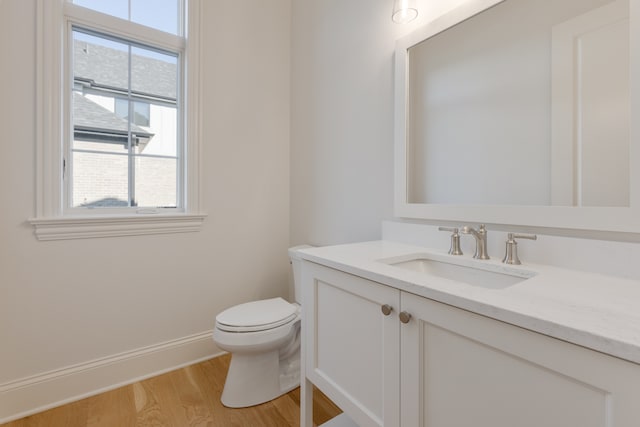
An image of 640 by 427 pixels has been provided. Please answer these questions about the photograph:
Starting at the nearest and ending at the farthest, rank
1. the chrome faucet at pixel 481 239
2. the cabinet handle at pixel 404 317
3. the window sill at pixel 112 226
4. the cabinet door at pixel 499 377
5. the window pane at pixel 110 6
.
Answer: the cabinet door at pixel 499 377 < the cabinet handle at pixel 404 317 < the chrome faucet at pixel 481 239 < the window sill at pixel 112 226 < the window pane at pixel 110 6

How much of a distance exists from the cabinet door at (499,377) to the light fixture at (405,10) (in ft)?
4.16

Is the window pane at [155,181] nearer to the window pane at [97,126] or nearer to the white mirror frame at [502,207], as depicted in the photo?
the window pane at [97,126]

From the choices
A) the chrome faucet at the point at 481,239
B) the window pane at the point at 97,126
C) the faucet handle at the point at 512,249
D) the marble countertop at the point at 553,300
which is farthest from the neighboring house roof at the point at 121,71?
the faucet handle at the point at 512,249

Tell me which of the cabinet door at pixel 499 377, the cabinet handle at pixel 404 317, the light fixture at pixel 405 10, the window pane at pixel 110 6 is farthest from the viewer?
the window pane at pixel 110 6

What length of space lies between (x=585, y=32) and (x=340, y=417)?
166 cm

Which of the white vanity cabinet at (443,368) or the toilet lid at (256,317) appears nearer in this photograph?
the white vanity cabinet at (443,368)

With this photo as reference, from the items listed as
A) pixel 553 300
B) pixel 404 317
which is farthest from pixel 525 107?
pixel 404 317

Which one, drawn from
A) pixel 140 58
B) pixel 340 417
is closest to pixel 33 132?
pixel 140 58

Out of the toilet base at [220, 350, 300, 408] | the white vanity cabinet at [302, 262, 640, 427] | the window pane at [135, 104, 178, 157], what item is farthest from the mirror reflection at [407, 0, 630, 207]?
the window pane at [135, 104, 178, 157]

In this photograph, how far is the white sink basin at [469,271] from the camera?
918 mm

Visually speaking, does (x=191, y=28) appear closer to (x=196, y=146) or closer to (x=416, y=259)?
(x=196, y=146)

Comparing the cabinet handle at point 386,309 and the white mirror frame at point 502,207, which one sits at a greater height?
the white mirror frame at point 502,207

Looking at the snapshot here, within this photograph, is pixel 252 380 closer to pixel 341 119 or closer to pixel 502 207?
pixel 502 207

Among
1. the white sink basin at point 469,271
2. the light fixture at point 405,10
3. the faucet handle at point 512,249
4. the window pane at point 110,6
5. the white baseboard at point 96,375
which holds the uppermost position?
the window pane at point 110,6
